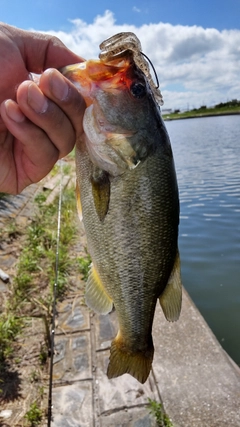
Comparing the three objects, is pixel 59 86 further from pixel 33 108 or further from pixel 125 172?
pixel 125 172

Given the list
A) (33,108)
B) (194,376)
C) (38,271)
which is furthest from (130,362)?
(38,271)

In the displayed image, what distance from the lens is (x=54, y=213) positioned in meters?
9.86

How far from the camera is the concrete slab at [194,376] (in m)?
3.54

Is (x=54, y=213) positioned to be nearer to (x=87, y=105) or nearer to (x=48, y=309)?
(x=48, y=309)

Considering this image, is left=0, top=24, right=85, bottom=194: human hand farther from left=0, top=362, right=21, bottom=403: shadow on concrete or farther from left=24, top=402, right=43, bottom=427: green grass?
left=0, top=362, right=21, bottom=403: shadow on concrete

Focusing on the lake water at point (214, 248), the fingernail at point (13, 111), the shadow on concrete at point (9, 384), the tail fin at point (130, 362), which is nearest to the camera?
the fingernail at point (13, 111)

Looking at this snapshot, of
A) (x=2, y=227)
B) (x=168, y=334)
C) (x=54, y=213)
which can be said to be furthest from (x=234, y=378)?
(x=54, y=213)

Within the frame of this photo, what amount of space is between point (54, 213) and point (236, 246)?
181 inches

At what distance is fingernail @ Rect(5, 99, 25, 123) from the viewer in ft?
6.04

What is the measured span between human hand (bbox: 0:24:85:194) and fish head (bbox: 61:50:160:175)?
9 cm

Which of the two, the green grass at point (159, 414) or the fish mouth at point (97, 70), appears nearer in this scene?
the fish mouth at point (97, 70)

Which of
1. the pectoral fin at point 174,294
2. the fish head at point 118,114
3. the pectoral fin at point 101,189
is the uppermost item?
the fish head at point 118,114

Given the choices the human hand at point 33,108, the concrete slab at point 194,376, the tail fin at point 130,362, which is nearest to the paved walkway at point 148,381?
the concrete slab at point 194,376

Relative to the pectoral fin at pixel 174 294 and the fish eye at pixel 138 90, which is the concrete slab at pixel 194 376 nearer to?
the pectoral fin at pixel 174 294
